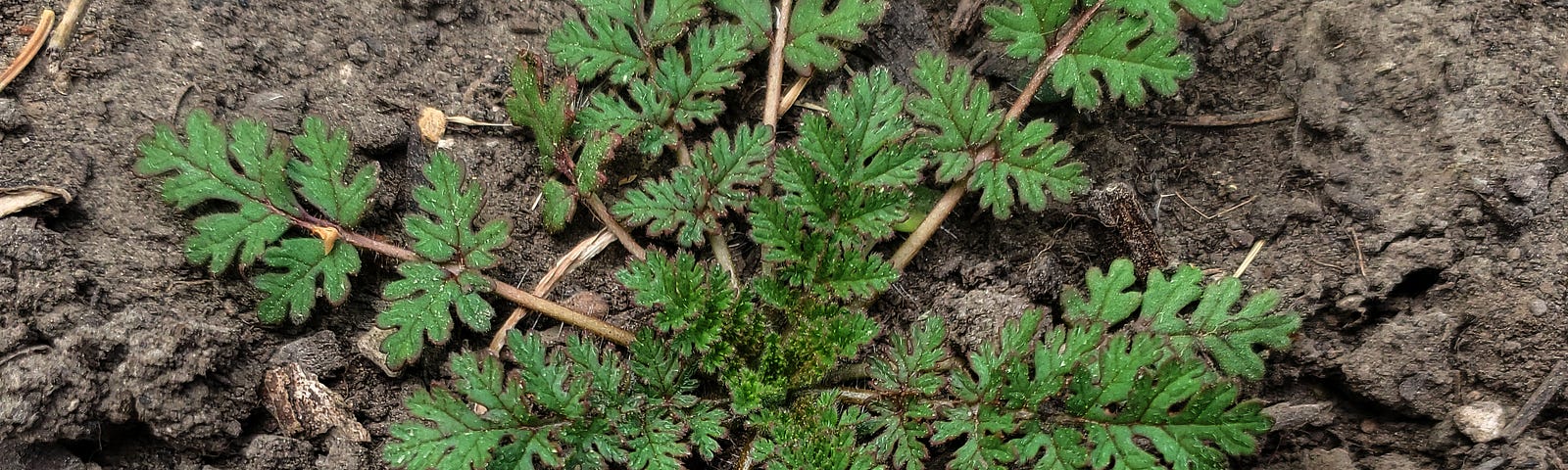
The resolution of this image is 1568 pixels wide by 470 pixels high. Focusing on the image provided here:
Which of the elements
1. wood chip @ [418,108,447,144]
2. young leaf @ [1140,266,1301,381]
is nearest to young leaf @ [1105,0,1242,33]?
young leaf @ [1140,266,1301,381]

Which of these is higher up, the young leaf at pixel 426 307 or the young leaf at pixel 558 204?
the young leaf at pixel 558 204

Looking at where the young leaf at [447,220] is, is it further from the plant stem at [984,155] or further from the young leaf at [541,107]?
the plant stem at [984,155]

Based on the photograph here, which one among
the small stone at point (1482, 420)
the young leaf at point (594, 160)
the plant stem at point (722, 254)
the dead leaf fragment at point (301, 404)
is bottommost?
the small stone at point (1482, 420)

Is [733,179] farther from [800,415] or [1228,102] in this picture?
[1228,102]

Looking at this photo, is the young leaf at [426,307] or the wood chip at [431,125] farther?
the wood chip at [431,125]

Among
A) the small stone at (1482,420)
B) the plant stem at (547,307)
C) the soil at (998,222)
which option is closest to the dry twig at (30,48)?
the soil at (998,222)

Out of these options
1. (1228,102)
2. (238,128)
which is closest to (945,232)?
(1228,102)
